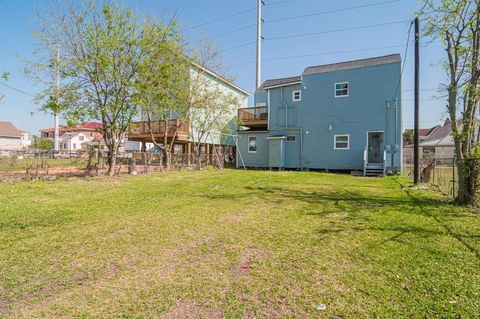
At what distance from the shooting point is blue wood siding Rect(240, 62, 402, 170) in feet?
50.9

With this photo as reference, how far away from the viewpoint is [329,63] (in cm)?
1811


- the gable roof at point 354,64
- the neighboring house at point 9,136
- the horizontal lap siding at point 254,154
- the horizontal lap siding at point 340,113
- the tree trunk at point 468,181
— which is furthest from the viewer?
the neighboring house at point 9,136

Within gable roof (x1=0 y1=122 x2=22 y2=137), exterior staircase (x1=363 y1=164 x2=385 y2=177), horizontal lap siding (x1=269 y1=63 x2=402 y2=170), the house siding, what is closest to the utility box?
horizontal lap siding (x1=269 y1=63 x2=402 y2=170)

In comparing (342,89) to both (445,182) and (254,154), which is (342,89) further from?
(445,182)

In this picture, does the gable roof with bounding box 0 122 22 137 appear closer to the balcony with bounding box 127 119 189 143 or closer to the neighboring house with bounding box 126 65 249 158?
the neighboring house with bounding box 126 65 249 158

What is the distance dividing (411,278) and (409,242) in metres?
1.29

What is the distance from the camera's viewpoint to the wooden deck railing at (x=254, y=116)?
2015 centimetres

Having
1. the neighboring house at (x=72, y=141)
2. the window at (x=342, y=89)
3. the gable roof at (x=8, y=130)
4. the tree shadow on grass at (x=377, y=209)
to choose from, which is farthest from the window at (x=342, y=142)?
the neighboring house at (x=72, y=141)

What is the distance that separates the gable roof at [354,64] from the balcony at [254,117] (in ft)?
13.5

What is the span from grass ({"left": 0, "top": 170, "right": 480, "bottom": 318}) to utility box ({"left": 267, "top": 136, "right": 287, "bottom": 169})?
1223 centimetres

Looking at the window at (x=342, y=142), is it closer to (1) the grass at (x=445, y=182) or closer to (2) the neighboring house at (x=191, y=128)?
(1) the grass at (x=445, y=182)

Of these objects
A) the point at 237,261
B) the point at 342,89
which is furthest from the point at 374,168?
the point at 237,261

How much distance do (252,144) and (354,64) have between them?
8679 mm

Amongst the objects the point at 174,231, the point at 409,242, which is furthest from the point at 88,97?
the point at 409,242
